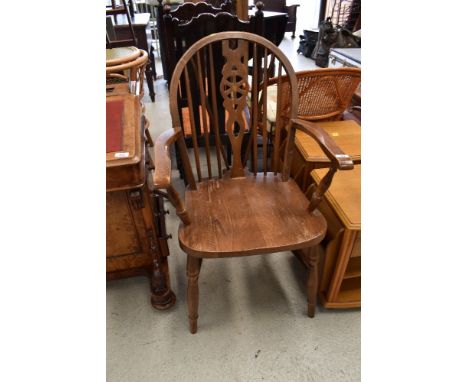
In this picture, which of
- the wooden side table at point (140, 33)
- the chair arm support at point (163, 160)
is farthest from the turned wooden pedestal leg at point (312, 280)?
the wooden side table at point (140, 33)

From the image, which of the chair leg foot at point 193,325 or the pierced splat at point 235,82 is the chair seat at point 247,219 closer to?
the pierced splat at point 235,82

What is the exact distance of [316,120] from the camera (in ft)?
5.60

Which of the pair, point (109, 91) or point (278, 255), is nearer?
point (109, 91)

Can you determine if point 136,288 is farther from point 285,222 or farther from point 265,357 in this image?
point 285,222

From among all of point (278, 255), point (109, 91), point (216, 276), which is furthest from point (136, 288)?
point (109, 91)

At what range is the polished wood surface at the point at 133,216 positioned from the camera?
2.92 ft

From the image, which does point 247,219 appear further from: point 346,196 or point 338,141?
point 338,141

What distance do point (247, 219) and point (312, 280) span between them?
0.37 m

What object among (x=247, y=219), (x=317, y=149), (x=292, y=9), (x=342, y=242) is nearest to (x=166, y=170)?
(x=247, y=219)

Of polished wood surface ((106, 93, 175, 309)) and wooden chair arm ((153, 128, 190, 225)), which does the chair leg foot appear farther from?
wooden chair arm ((153, 128, 190, 225))

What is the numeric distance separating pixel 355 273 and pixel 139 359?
90 centimetres

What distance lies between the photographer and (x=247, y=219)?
3.36 ft

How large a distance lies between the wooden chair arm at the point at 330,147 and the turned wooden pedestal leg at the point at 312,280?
0.34 m

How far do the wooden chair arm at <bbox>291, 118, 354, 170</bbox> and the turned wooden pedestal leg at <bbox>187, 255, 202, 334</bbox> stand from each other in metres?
0.54
